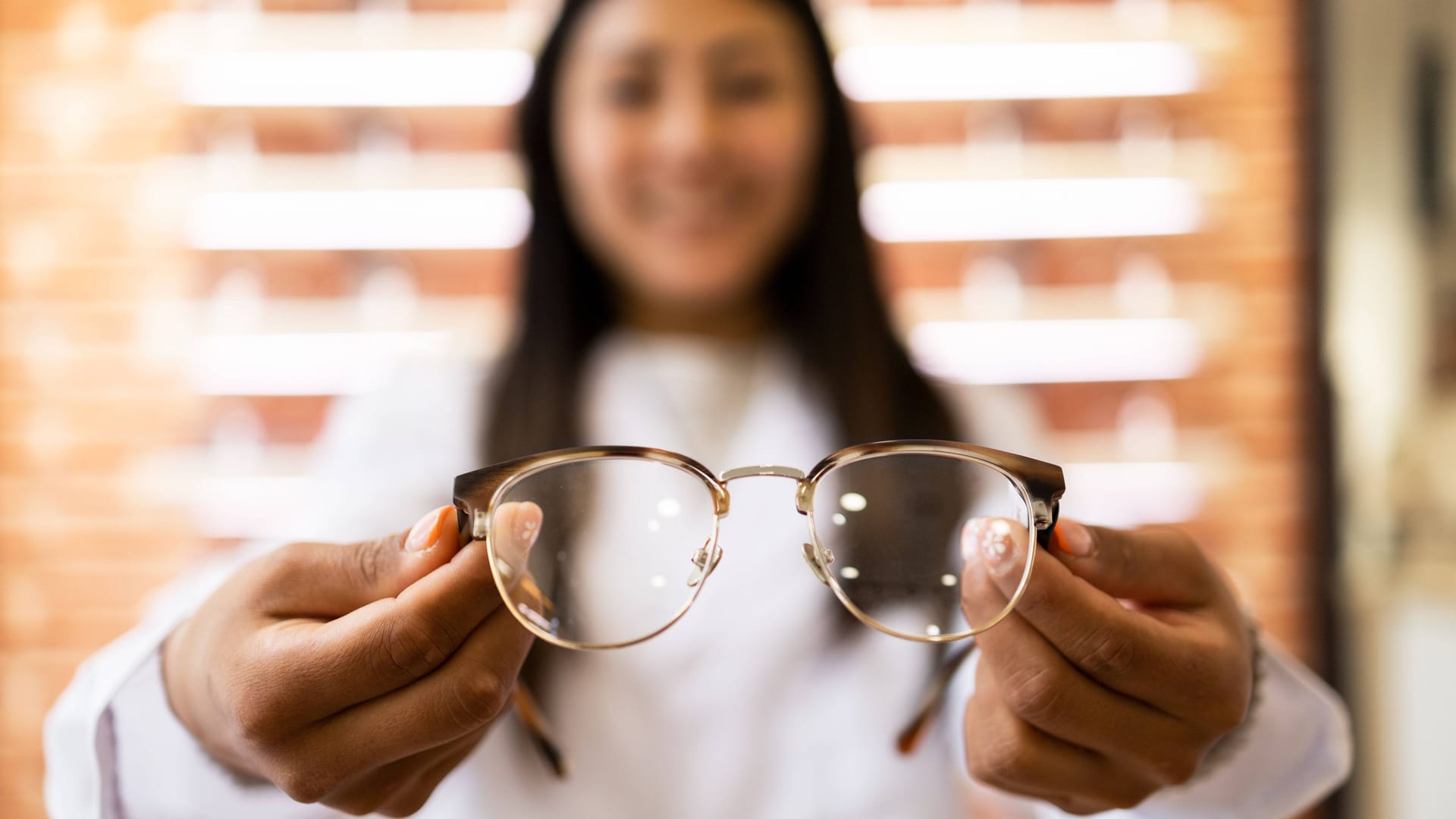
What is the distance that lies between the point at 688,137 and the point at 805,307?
17cm

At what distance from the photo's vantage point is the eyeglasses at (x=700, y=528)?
0.33m

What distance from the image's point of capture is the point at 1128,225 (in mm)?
1387

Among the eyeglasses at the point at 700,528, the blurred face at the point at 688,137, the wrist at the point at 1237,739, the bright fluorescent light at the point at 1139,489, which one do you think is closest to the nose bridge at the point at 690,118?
the blurred face at the point at 688,137

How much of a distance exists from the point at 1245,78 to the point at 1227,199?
18 centimetres

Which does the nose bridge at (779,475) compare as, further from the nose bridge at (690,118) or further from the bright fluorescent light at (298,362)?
the bright fluorescent light at (298,362)

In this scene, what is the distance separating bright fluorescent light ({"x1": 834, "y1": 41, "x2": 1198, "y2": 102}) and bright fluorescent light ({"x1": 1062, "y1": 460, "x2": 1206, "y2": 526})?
0.54m

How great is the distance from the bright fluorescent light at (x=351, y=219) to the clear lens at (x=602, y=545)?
103 centimetres

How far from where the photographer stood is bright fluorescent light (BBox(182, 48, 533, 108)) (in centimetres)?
135

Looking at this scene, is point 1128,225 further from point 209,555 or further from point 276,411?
point 209,555

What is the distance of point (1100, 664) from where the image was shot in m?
0.33

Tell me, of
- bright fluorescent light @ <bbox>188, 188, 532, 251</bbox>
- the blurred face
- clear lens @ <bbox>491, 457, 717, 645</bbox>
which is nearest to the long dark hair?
the blurred face

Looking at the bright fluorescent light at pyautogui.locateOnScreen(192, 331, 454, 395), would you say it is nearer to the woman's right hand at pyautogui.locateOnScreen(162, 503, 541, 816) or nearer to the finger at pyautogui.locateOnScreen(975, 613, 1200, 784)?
the woman's right hand at pyautogui.locateOnScreen(162, 503, 541, 816)

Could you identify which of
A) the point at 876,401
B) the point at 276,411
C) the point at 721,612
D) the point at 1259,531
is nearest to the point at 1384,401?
the point at 1259,531

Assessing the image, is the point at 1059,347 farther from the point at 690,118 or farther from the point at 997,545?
the point at 997,545
